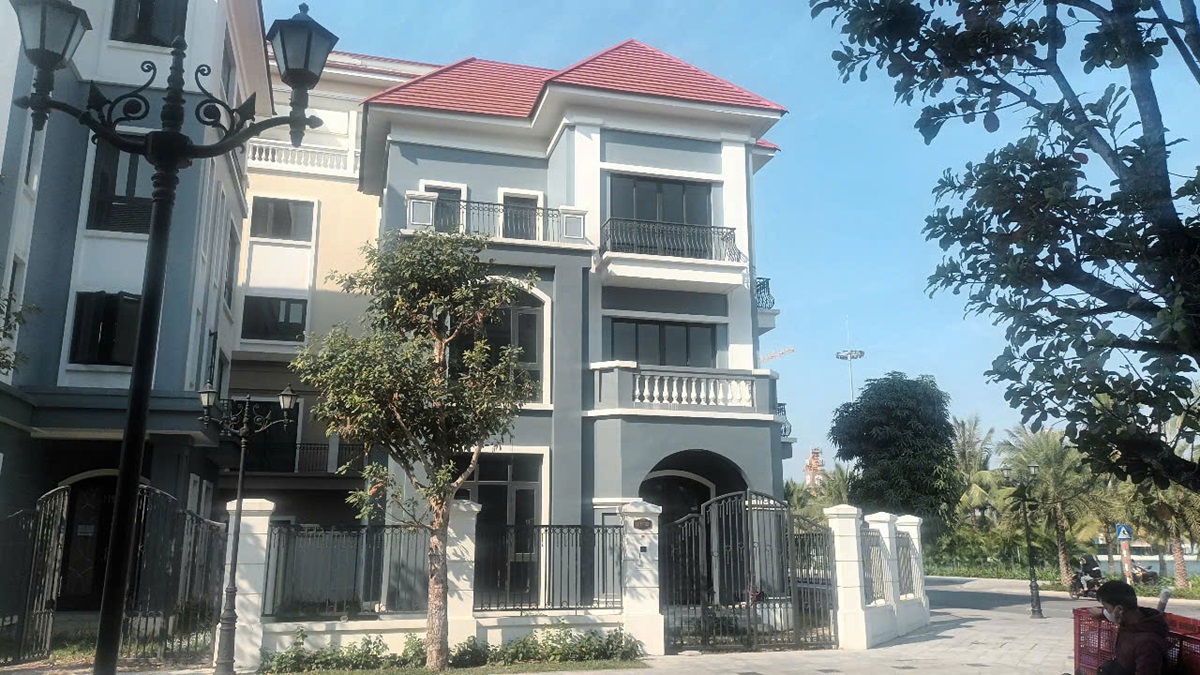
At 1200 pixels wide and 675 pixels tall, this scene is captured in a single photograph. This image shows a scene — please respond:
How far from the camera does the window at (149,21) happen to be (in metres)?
17.4

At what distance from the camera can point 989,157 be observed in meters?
5.28

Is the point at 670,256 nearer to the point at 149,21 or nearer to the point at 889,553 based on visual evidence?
the point at 889,553

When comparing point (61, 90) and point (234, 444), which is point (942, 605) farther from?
point (61, 90)

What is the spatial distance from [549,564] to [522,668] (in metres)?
1.94

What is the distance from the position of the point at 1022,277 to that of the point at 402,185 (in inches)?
631

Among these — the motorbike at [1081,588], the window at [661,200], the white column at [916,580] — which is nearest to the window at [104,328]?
the window at [661,200]

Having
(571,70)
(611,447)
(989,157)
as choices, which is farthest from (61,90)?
(989,157)

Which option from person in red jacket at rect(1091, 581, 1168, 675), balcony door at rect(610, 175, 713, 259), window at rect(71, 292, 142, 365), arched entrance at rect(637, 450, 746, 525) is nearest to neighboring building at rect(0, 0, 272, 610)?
window at rect(71, 292, 142, 365)

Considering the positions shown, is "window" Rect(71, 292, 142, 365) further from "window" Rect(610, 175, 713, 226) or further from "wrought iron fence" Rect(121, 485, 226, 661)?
"window" Rect(610, 175, 713, 226)

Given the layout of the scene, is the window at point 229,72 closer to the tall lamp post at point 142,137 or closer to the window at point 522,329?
the window at point 522,329

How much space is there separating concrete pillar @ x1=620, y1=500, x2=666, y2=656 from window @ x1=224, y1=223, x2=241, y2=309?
43.2 feet

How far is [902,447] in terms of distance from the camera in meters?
25.5

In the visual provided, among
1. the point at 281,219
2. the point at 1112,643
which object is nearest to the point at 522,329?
the point at 281,219

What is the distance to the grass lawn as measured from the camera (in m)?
A: 11.4
